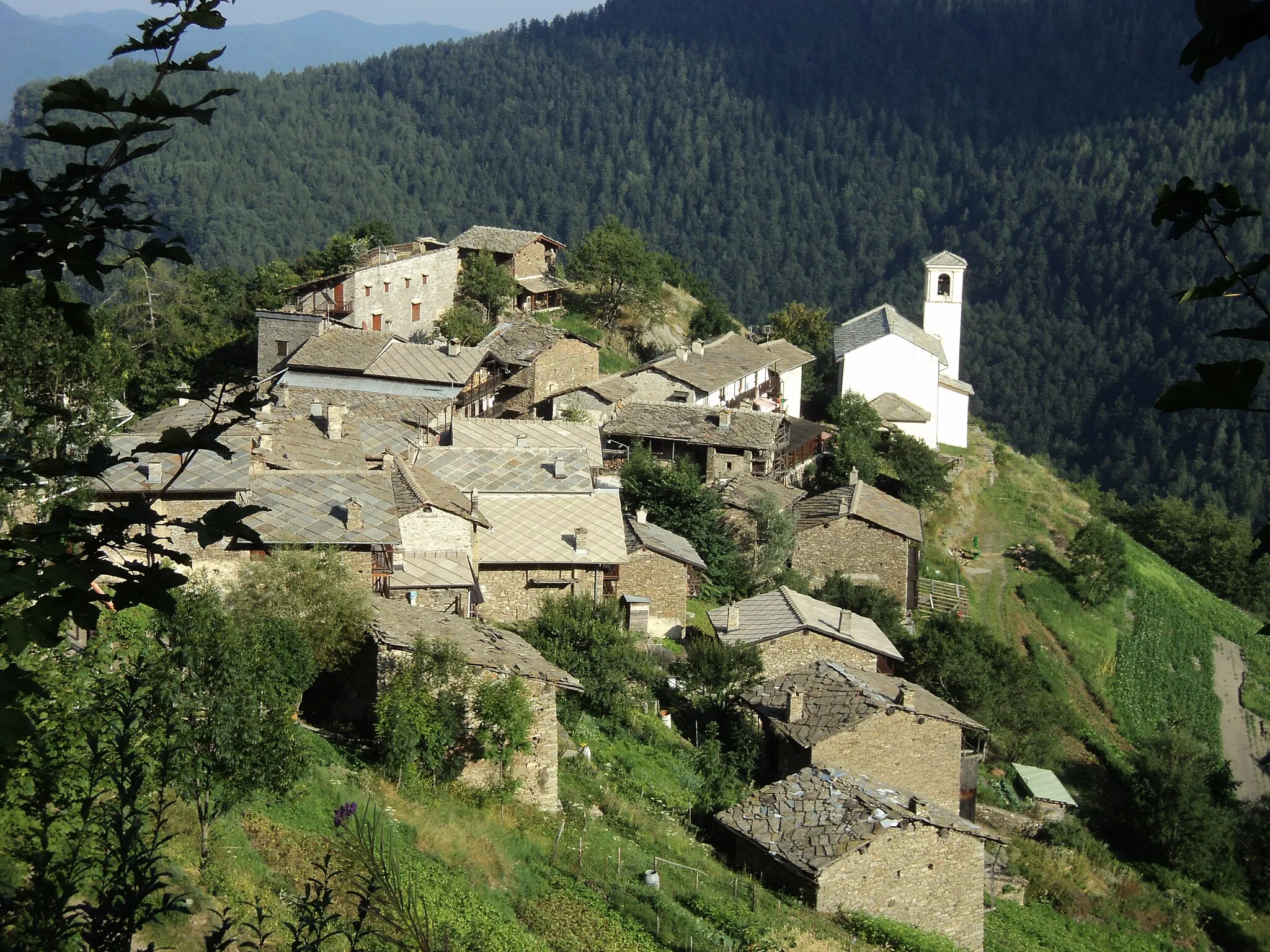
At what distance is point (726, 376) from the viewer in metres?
45.2

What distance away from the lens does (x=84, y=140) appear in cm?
410

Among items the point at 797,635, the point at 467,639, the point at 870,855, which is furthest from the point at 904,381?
the point at 467,639

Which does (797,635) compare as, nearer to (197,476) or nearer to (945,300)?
(197,476)

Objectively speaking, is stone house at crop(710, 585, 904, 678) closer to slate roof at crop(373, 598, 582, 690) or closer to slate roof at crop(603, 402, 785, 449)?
slate roof at crop(373, 598, 582, 690)

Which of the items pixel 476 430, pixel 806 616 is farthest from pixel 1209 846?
pixel 476 430

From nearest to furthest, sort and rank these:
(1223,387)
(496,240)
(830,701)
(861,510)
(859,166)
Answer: (1223,387), (830,701), (861,510), (496,240), (859,166)

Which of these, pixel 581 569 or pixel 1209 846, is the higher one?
pixel 581 569

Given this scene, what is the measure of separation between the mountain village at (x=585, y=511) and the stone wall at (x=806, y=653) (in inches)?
2.1

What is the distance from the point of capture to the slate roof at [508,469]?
30.6 meters

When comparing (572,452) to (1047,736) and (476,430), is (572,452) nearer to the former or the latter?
(476,430)

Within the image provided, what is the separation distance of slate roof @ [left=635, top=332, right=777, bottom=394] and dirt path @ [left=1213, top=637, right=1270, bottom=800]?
1946cm

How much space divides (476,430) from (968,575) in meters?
18.5

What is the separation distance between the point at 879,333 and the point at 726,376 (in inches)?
354

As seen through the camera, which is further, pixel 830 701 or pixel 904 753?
pixel 830 701
